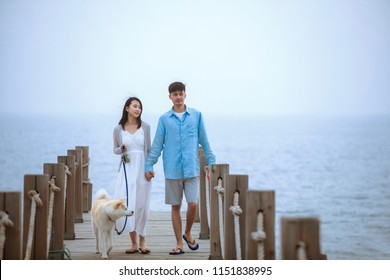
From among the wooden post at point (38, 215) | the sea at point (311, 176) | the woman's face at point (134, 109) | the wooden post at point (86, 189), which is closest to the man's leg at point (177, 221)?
the woman's face at point (134, 109)

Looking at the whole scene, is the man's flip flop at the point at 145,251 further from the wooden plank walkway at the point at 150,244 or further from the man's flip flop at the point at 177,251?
the man's flip flop at the point at 177,251

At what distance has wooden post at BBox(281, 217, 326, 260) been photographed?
2748 mm

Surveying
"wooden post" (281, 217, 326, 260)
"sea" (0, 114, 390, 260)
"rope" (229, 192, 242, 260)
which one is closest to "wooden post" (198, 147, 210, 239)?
"rope" (229, 192, 242, 260)

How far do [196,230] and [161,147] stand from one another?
150 cm

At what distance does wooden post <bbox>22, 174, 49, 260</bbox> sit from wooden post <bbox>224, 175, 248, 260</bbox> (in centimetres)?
104

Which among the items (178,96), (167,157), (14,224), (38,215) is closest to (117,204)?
(167,157)

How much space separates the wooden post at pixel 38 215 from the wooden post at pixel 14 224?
0.39 metres

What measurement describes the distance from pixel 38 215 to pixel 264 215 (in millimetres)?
1420

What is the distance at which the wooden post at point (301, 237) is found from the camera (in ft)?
9.02

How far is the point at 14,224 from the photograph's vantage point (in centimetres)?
361

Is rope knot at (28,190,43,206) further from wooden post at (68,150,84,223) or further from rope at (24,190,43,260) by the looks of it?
wooden post at (68,150,84,223)

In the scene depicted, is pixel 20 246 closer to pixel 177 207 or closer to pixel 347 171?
pixel 177 207

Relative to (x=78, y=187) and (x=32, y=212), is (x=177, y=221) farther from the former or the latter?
(x=78, y=187)

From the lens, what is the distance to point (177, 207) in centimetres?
491
